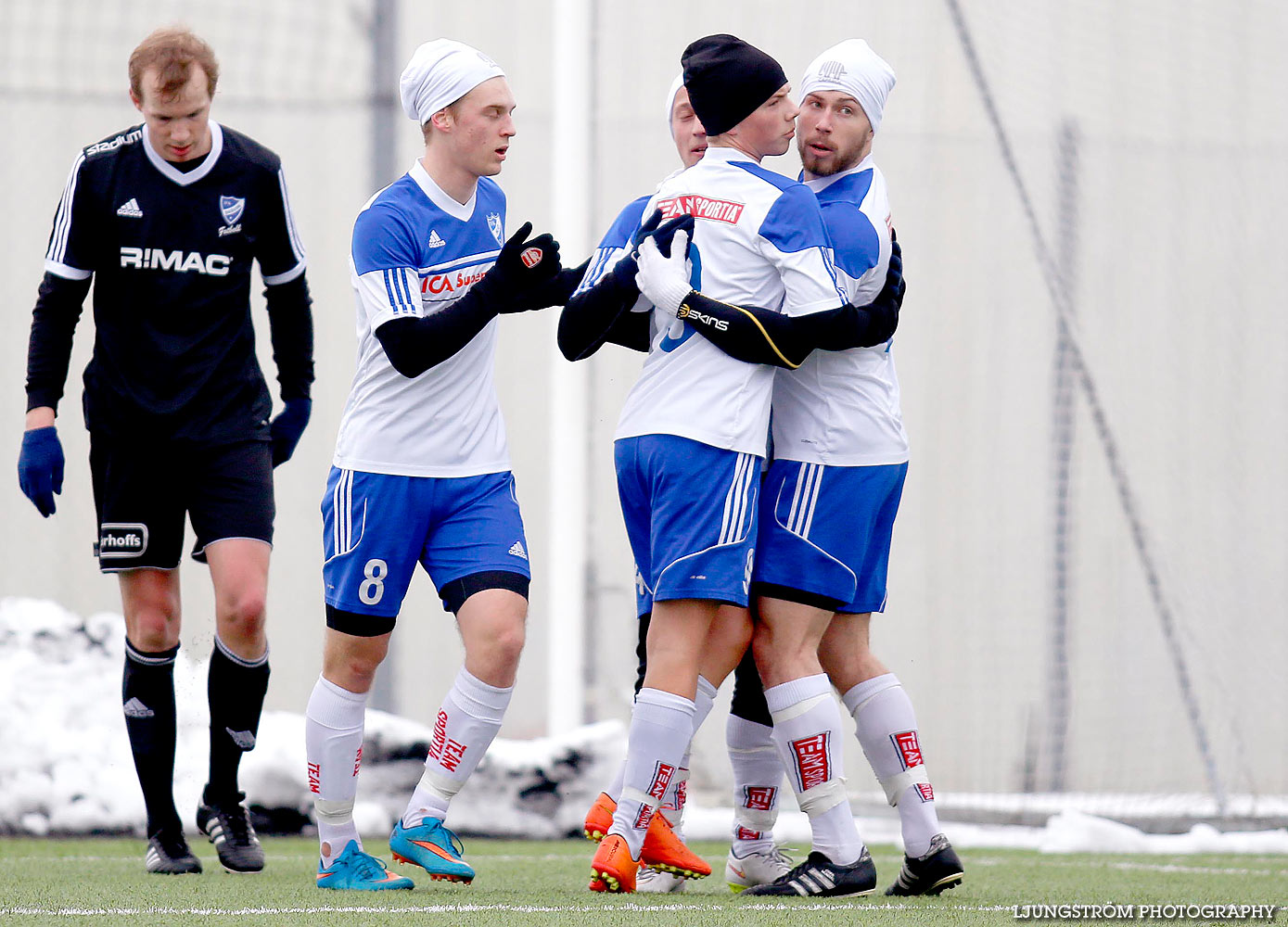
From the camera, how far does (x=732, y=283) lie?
3453 mm

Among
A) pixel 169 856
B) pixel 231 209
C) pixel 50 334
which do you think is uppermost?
pixel 231 209

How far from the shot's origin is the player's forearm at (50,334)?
4.01 metres

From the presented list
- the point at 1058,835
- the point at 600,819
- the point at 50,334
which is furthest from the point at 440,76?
the point at 1058,835

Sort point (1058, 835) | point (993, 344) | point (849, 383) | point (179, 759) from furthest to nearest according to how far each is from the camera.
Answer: point (993, 344), point (179, 759), point (1058, 835), point (849, 383)

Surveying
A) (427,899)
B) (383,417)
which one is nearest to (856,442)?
(383,417)

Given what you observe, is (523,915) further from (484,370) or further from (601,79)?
(601,79)

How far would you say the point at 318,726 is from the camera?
143 inches

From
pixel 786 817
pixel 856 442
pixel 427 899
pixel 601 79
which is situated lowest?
pixel 786 817

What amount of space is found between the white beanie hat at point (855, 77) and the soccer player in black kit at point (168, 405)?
1.41 metres

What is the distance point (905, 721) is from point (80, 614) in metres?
3.70

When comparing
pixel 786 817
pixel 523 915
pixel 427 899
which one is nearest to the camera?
pixel 523 915

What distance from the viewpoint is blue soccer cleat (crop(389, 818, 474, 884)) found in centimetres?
340

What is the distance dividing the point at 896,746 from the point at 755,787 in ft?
1.21

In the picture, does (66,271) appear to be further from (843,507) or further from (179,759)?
(179,759)
